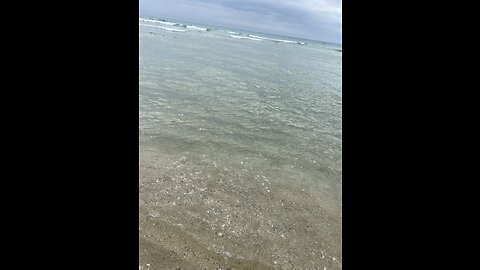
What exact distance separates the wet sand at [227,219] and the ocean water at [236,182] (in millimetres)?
17

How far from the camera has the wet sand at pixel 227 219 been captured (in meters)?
4.34

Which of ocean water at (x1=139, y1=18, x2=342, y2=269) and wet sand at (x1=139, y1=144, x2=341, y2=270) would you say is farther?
ocean water at (x1=139, y1=18, x2=342, y2=269)

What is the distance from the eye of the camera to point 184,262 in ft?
13.5

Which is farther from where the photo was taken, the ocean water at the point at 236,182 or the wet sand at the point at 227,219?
the ocean water at the point at 236,182

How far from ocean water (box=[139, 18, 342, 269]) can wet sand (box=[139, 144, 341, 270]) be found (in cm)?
2

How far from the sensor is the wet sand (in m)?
4.34

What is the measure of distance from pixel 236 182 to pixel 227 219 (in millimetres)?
1340

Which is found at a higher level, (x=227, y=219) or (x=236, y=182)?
(x=236, y=182)

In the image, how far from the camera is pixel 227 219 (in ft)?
17.2

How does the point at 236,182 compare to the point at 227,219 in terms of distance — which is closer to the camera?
the point at 227,219
